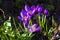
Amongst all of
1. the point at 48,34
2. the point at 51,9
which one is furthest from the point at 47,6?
the point at 48,34

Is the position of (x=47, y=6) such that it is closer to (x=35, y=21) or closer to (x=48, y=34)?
(x=35, y=21)

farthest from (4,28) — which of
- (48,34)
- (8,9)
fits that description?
(8,9)

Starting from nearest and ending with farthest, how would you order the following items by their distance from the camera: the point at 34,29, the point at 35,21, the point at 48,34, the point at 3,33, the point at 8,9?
the point at 3,33
the point at 34,29
the point at 48,34
the point at 35,21
the point at 8,9

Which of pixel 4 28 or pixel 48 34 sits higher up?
pixel 4 28

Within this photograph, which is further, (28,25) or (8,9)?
(8,9)

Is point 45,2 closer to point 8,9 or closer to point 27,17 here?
point 8,9

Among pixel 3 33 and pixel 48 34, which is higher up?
pixel 3 33

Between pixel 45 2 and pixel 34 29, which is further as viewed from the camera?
pixel 45 2

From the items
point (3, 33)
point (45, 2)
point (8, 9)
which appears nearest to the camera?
point (3, 33)

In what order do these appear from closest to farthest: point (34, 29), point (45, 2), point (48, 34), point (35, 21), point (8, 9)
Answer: point (34, 29)
point (48, 34)
point (35, 21)
point (8, 9)
point (45, 2)
